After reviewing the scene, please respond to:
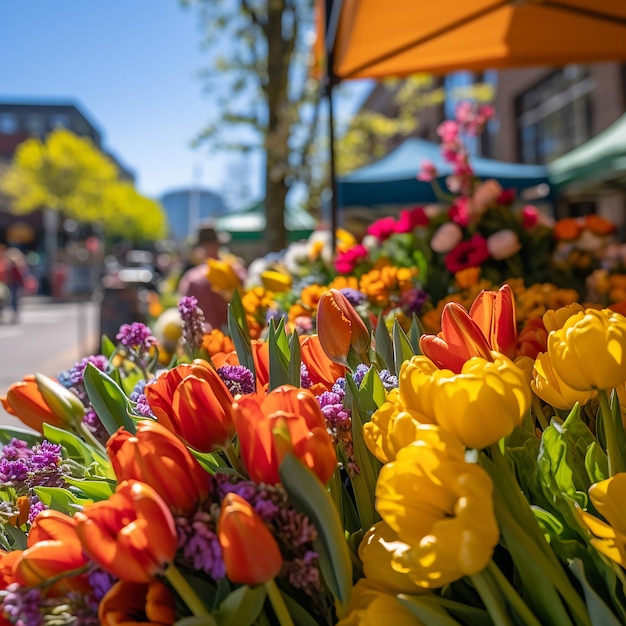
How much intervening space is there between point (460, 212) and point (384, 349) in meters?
2.22

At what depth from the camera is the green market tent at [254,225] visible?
1185cm

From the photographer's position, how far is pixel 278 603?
0.60 metres

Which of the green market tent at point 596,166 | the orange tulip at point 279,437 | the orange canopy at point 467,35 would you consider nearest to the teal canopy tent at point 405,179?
the green market tent at point 596,166

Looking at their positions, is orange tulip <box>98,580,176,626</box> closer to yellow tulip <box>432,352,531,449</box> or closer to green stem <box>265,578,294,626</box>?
green stem <box>265,578,294,626</box>

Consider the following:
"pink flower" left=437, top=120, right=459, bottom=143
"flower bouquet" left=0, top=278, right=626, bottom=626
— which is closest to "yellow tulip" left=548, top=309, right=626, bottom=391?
"flower bouquet" left=0, top=278, right=626, bottom=626

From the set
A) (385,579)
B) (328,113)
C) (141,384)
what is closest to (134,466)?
(385,579)

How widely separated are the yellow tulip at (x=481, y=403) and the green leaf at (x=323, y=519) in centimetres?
12

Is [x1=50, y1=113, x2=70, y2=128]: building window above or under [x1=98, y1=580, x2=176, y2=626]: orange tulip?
above

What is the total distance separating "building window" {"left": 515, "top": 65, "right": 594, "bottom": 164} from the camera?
12.6 m

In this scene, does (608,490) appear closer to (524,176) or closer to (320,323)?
(320,323)

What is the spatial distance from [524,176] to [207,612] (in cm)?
772

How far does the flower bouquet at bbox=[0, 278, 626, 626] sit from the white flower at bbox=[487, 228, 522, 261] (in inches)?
82.3

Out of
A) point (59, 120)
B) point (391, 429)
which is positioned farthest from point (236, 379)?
point (59, 120)

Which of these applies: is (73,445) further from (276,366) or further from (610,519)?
(610,519)
